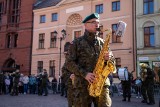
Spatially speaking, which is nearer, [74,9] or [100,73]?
[100,73]

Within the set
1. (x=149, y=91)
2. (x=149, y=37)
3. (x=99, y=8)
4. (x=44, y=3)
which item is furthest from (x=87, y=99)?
(x=44, y=3)

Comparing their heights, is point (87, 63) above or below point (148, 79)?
above

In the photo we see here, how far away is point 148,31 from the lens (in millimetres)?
27938

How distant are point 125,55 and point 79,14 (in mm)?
8200

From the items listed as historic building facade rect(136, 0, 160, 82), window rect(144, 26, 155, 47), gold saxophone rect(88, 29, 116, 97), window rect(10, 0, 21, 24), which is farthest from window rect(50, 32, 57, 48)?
gold saxophone rect(88, 29, 116, 97)

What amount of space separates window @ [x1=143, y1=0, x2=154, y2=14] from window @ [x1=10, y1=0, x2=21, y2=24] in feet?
61.6

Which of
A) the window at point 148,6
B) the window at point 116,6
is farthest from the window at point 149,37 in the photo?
the window at point 116,6

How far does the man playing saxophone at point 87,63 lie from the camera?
13.8 ft

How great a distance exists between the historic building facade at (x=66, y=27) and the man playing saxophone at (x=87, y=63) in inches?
951

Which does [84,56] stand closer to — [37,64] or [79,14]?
[79,14]

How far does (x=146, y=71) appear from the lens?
44.1 feet

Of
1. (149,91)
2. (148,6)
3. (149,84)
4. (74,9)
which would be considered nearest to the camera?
(149,91)

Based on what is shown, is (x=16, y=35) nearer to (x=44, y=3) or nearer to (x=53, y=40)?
(x=44, y=3)

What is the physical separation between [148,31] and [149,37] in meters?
0.61
